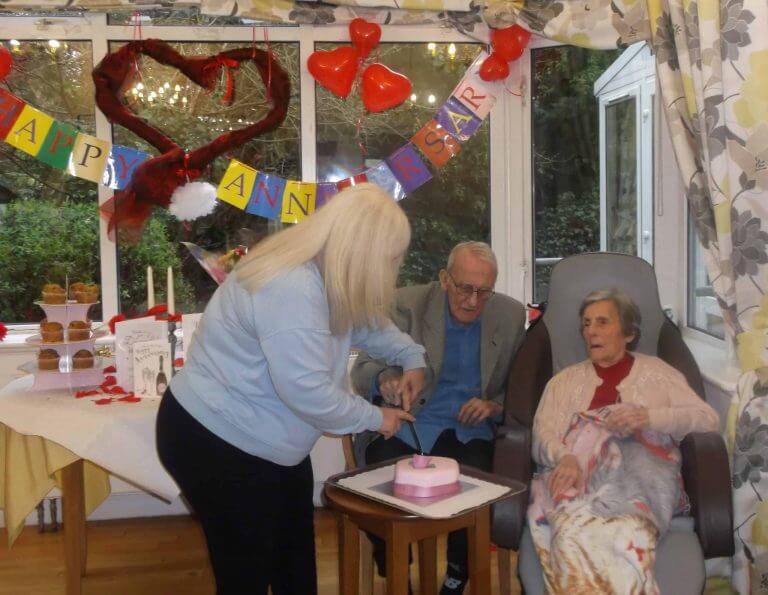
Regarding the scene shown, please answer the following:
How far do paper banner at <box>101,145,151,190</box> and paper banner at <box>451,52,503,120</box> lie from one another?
1.29 metres

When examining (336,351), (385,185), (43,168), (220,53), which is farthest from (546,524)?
(43,168)

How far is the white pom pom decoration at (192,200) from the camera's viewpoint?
3.46 metres

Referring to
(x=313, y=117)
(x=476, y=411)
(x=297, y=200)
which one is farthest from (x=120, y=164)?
(x=476, y=411)

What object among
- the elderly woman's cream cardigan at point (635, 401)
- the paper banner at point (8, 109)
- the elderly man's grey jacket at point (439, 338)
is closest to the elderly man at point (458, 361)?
the elderly man's grey jacket at point (439, 338)

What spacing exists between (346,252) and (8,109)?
7.06 feet

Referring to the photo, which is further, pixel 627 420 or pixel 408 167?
pixel 408 167

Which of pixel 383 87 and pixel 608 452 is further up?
pixel 383 87

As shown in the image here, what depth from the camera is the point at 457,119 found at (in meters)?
3.47

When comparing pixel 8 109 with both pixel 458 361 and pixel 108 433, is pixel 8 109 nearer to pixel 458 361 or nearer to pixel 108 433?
pixel 108 433

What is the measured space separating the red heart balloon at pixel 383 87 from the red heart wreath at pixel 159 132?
A: 0.33m

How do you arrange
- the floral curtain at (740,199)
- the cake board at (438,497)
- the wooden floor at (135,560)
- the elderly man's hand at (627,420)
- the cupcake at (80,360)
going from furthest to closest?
the wooden floor at (135,560) < the cupcake at (80,360) < the floral curtain at (740,199) < the elderly man's hand at (627,420) < the cake board at (438,497)

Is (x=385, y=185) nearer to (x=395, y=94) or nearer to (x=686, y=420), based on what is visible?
(x=395, y=94)

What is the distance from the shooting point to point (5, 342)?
342 cm

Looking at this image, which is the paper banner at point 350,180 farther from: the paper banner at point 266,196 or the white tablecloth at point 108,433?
the white tablecloth at point 108,433
